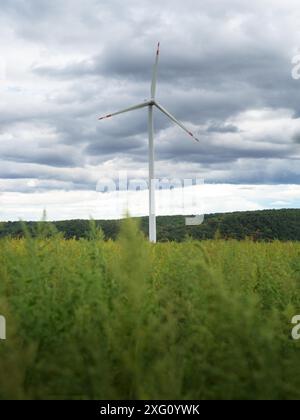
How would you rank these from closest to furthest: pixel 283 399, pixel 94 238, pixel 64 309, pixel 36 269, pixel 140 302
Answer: pixel 283 399 < pixel 140 302 < pixel 64 309 < pixel 36 269 < pixel 94 238

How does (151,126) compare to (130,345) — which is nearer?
(130,345)

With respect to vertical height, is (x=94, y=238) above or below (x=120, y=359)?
above

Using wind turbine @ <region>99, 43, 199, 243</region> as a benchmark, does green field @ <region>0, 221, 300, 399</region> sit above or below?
below

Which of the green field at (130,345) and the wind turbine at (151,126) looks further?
the wind turbine at (151,126)

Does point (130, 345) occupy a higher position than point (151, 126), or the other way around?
point (151, 126)

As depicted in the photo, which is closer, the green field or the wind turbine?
the green field

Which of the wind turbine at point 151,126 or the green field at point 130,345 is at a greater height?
the wind turbine at point 151,126

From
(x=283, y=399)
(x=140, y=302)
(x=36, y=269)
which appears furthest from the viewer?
(x=36, y=269)
